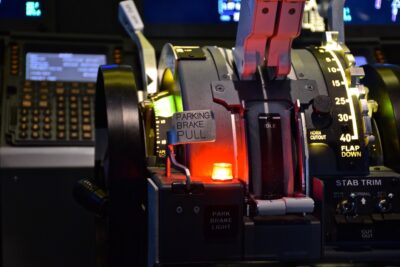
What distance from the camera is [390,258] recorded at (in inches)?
67.1

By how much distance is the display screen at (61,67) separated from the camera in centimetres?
324

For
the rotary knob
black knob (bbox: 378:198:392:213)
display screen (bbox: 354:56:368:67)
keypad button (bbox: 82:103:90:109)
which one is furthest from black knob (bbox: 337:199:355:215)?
display screen (bbox: 354:56:368:67)

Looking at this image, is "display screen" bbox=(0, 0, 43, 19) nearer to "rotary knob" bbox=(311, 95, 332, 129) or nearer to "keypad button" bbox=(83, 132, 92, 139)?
"keypad button" bbox=(83, 132, 92, 139)

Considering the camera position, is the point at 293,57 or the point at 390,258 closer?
the point at 390,258

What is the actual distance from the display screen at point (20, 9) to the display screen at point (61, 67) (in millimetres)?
247

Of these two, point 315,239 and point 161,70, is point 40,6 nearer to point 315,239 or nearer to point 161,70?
point 161,70

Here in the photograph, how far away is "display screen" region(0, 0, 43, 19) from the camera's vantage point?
3.38 metres

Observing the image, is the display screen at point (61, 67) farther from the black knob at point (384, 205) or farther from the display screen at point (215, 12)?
the black knob at point (384, 205)

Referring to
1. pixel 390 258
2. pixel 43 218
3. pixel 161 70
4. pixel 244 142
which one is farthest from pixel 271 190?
pixel 43 218

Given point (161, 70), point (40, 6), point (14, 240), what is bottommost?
point (14, 240)

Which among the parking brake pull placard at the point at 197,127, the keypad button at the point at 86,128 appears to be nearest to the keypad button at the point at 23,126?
the keypad button at the point at 86,128

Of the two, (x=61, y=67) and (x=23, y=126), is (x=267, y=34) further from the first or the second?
(x=61, y=67)

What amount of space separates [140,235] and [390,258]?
607mm

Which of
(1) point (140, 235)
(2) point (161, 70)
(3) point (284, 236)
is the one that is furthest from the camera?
(2) point (161, 70)
